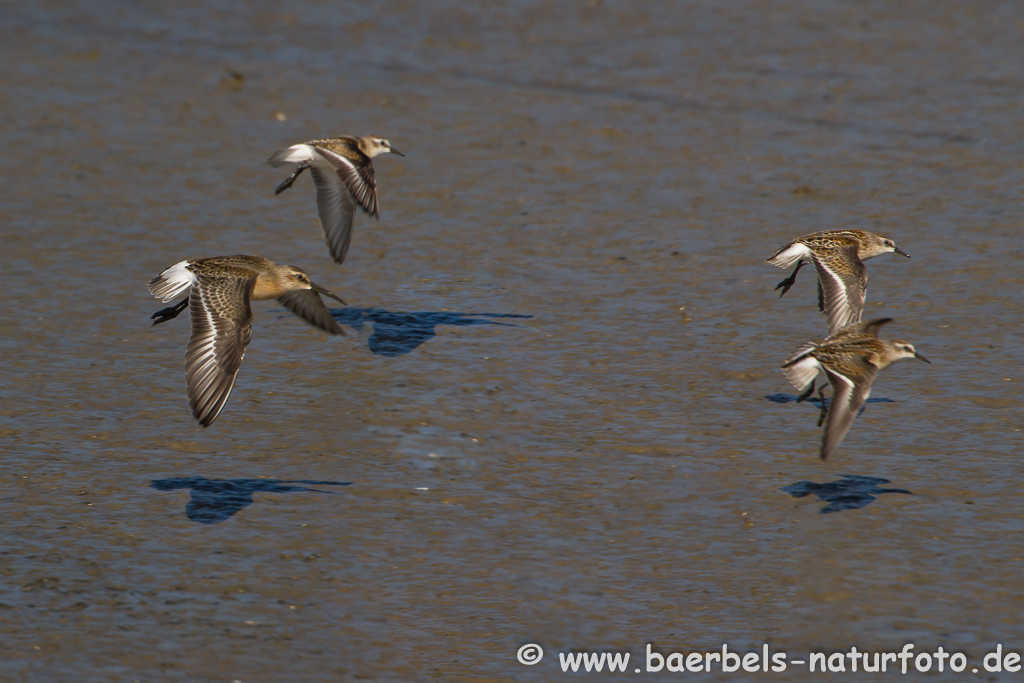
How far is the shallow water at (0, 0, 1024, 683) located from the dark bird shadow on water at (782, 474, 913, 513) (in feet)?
0.16

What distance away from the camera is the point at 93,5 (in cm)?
1541

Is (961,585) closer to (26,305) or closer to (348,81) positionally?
(26,305)

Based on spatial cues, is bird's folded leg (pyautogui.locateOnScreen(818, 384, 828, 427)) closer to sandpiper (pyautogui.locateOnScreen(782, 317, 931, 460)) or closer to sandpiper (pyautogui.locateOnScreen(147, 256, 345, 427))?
sandpiper (pyautogui.locateOnScreen(782, 317, 931, 460))

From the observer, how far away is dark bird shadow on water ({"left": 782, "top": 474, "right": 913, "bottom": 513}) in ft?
19.8

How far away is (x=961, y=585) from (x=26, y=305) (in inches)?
231

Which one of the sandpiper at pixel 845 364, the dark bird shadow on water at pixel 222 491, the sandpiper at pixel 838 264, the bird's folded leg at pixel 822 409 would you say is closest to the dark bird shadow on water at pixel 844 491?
the sandpiper at pixel 845 364

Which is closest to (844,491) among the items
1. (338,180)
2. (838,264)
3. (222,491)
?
(838,264)

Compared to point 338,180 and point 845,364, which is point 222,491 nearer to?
point 845,364

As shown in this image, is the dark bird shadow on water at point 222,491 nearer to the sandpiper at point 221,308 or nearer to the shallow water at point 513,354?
the shallow water at point 513,354

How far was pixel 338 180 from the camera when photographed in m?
8.95

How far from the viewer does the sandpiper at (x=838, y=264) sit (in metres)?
7.33

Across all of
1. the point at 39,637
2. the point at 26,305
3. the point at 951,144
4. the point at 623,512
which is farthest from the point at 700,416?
the point at 951,144

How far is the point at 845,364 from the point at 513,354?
2206mm

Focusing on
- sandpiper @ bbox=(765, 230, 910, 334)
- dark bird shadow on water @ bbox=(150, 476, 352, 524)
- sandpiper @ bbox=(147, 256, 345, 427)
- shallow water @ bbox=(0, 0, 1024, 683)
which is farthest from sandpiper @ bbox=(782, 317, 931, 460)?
sandpiper @ bbox=(147, 256, 345, 427)
